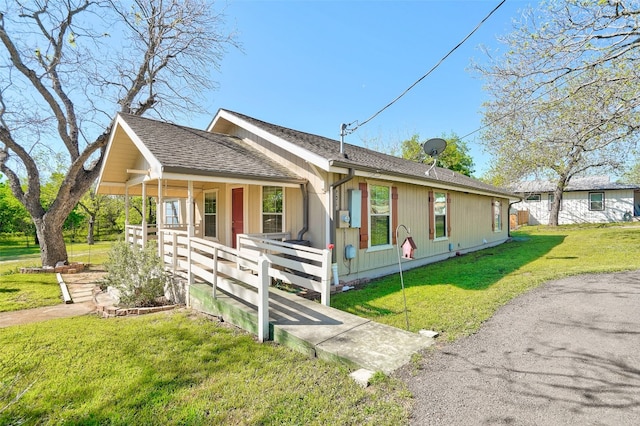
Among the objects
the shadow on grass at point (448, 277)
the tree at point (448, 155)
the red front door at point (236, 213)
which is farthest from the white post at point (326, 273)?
the tree at point (448, 155)

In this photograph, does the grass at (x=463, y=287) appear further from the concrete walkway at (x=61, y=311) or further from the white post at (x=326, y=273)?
the concrete walkway at (x=61, y=311)

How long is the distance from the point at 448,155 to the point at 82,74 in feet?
103

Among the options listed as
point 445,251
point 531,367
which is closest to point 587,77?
point 445,251

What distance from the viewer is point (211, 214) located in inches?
383

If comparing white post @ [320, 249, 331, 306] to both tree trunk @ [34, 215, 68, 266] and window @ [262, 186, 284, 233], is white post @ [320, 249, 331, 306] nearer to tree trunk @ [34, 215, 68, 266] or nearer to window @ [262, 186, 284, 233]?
window @ [262, 186, 284, 233]

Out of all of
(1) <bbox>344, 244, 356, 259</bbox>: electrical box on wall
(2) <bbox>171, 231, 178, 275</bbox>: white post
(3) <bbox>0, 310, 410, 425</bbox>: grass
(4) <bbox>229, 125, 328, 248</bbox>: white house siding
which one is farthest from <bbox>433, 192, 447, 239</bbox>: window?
(3) <bbox>0, 310, 410, 425</bbox>: grass

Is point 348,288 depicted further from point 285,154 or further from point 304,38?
point 304,38

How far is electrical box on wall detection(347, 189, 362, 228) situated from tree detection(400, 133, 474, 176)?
87.0 feet

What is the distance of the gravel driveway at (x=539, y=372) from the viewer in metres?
2.52

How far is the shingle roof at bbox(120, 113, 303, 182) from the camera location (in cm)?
590

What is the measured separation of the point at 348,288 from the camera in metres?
6.96

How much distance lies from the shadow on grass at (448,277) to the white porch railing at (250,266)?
946 mm

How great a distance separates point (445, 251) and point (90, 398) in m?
10.4

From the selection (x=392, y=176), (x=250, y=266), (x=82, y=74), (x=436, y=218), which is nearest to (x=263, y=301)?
(x=250, y=266)
